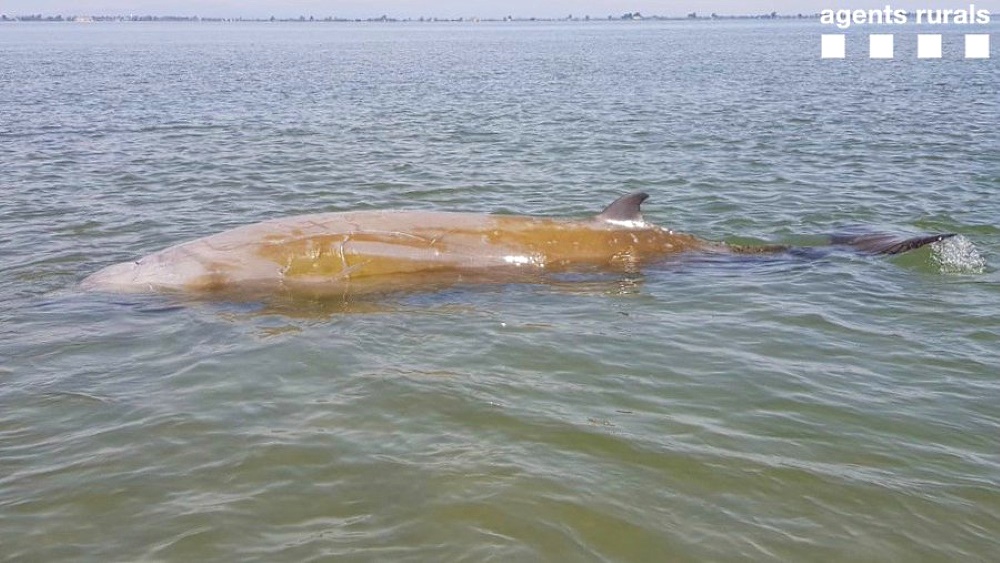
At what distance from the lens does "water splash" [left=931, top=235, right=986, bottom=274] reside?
31.8 ft

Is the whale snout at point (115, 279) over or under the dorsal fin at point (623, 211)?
under

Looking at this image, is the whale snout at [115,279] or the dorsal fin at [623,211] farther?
the dorsal fin at [623,211]

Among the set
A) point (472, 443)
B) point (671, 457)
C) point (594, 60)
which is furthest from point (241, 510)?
point (594, 60)

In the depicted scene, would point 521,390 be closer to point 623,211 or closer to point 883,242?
point 623,211

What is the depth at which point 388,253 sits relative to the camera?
917 centimetres

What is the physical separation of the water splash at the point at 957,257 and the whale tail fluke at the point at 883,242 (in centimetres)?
9

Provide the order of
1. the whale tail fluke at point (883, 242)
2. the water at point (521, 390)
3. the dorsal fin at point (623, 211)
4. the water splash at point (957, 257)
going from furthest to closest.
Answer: the whale tail fluke at point (883, 242) < the dorsal fin at point (623, 211) < the water splash at point (957, 257) < the water at point (521, 390)

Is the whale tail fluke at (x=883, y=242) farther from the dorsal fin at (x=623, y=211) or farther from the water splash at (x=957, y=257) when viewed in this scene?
the dorsal fin at (x=623, y=211)

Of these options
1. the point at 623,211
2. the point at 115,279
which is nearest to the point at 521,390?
the point at 623,211

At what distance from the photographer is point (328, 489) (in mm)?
5336

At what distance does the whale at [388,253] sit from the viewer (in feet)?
29.2

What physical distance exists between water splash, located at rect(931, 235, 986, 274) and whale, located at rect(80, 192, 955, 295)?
0.51ft

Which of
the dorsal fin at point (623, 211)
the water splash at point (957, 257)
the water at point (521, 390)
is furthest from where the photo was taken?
the dorsal fin at point (623, 211)

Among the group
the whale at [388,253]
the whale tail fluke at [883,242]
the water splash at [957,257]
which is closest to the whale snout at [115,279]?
the whale at [388,253]
